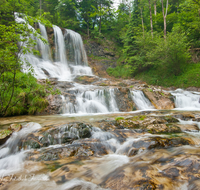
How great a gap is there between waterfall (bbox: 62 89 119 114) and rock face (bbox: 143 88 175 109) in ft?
9.64

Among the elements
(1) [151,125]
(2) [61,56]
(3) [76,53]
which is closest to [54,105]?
(1) [151,125]

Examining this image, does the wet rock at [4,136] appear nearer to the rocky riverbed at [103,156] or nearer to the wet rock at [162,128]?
the rocky riverbed at [103,156]

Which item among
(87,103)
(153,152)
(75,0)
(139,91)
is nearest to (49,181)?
(153,152)

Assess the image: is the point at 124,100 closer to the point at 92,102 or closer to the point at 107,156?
the point at 92,102

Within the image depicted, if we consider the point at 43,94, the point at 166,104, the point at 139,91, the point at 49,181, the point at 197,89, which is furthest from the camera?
the point at 197,89

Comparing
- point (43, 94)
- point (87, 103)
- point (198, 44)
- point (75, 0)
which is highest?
point (75, 0)

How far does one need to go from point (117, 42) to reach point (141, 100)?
20963 mm

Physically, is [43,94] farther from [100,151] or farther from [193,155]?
[193,155]

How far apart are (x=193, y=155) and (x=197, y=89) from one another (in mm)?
11720

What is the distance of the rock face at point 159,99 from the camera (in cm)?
971

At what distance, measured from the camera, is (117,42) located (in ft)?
90.4

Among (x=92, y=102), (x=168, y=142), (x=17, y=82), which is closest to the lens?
(x=168, y=142)

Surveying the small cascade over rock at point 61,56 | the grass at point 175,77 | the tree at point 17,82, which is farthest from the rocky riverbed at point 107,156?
the small cascade over rock at point 61,56

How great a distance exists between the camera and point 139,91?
10516 mm
